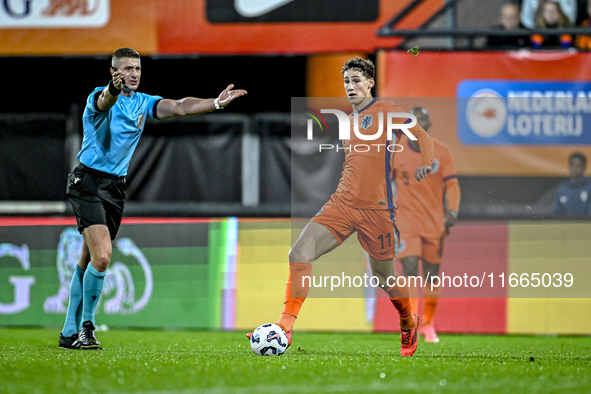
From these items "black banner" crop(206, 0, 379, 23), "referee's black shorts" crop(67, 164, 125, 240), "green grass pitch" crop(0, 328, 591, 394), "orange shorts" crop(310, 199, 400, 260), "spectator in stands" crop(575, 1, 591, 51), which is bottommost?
"green grass pitch" crop(0, 328, 591, 394)

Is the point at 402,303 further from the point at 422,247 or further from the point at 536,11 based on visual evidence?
the point at 536,11

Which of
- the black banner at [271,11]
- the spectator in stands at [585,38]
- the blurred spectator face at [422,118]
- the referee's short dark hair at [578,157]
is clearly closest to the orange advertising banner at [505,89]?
the referee's short dark hair at [578,157]

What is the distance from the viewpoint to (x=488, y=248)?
387 inches

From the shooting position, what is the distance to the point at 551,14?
34.6 ft

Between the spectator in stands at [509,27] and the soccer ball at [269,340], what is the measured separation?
5970 millimetres

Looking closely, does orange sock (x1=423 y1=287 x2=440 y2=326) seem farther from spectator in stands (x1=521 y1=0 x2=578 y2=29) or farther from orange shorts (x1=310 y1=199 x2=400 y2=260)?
spectator in stands (x1=521 y1=0 x2=578 y2=29)

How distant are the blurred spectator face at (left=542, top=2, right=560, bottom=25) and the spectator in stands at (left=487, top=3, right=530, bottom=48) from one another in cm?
31

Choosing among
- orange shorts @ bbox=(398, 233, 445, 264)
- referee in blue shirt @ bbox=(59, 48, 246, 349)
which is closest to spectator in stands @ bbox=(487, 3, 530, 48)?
orange shorts @ bbox=(398, 233, 445, 264)

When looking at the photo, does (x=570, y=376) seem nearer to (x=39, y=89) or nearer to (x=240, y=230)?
(x=240, y=230)

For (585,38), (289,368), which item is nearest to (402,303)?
(289,368)

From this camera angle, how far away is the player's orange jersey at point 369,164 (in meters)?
6.35

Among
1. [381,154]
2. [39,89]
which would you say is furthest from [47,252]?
[381,154]

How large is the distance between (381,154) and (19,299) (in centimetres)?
559

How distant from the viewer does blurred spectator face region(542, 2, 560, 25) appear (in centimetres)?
1054
